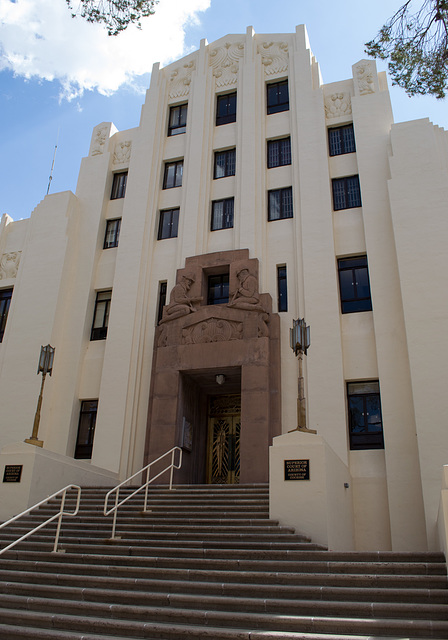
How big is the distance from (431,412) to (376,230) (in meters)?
5.56

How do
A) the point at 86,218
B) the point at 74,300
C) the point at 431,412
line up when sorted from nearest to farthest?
the point at 431,412 < the point at 74,300 < the point at 86,218

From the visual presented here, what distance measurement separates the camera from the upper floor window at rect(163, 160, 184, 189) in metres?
19.3

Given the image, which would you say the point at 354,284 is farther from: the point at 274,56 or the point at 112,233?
the point at 274,56

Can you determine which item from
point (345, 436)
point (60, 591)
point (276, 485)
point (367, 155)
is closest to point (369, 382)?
point (345, 436)

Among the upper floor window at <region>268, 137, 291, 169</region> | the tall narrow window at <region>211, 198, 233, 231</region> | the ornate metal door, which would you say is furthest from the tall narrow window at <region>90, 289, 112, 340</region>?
the upper floor window at <region>268, 137, 291, 169</region>

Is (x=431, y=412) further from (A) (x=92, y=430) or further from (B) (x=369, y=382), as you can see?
(A) (x=92, y=430)

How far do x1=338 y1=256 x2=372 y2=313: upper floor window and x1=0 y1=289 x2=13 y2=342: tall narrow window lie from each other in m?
11.4

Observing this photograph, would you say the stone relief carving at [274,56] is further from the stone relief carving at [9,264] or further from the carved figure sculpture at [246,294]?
the stone relief carving at [9,264]

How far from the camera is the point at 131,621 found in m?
6.41

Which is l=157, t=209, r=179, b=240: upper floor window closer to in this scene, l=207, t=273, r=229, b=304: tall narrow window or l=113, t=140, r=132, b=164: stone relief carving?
l=207, t=273, r=229, b=304: tall narrow window

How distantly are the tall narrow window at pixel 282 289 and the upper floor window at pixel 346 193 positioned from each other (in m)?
2.54

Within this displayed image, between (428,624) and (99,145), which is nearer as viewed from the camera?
(428,624)

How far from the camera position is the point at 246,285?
15.6m

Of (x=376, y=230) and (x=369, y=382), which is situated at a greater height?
(x=376, y=230)
